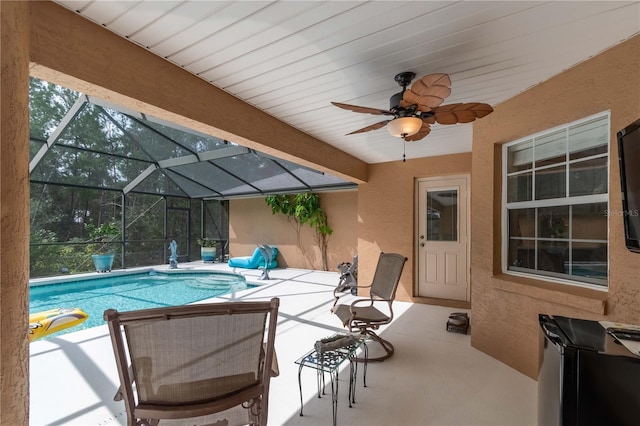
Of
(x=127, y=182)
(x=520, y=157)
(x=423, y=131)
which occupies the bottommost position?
(x=520, y=157)

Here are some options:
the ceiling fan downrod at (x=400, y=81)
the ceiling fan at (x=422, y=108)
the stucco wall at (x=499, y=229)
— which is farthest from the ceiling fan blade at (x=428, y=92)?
the stucco wall at (x=499, y=229)

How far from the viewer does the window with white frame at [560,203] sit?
233 cm

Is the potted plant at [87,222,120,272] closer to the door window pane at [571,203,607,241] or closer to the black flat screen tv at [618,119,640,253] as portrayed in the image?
the door window pane at [571,203,607,241]

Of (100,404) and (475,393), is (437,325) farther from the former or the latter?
(100,404)

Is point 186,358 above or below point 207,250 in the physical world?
above

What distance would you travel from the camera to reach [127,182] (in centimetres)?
895

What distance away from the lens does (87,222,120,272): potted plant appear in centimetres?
838

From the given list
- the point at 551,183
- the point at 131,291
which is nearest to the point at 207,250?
the point at 131,291

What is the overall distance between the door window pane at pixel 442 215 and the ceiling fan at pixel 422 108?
301 centimetres

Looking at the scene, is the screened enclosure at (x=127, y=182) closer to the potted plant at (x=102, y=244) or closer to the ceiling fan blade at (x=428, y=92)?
the potted plant at (x=102, y=244)

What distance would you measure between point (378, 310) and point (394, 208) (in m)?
2.50

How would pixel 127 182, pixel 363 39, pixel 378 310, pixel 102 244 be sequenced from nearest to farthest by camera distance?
pixel 363 39 < pixel 378 310 < pixel 127 182 < pixel 102 244

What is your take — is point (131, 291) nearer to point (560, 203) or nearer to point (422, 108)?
point (422, 108)

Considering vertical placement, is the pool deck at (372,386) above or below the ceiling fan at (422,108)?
below
